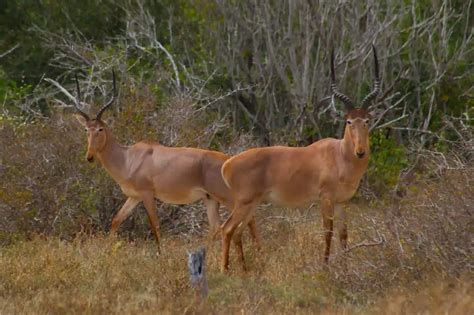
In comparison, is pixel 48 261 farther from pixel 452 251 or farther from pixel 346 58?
pixel 346 58

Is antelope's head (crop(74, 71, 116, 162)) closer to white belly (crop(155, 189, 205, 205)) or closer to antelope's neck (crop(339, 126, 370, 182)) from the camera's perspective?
white belly (crop(155, 189, 205, 205))

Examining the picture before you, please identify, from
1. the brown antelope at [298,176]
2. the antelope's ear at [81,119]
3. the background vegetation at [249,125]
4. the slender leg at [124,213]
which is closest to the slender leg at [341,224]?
the brown antelope at [298,176]

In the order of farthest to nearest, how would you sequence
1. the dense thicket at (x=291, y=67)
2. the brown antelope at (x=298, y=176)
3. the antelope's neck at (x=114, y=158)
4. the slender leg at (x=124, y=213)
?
the dense thicket at (x=291, y=67), the antelope's neck at (x=114, y=158), the slender leg at (x=124, y=213), the brown antelope at (x=298, y=176)

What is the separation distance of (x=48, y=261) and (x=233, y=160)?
97.8 inches

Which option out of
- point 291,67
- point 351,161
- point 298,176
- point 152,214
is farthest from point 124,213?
point 291,67

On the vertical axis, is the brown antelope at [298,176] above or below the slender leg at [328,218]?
above

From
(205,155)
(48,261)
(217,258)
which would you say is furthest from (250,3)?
(48,261)

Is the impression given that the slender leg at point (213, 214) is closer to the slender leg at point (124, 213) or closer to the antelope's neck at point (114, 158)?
the slender leg at point (124, 213)

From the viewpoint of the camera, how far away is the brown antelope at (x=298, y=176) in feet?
41.7

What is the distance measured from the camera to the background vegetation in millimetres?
10625

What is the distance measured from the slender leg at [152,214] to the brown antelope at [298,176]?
136 cm

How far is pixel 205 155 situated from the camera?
46.1ft

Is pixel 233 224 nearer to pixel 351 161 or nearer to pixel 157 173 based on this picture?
pixel 351 161

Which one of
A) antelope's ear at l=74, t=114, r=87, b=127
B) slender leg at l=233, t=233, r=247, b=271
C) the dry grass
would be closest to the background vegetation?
the dry grass
